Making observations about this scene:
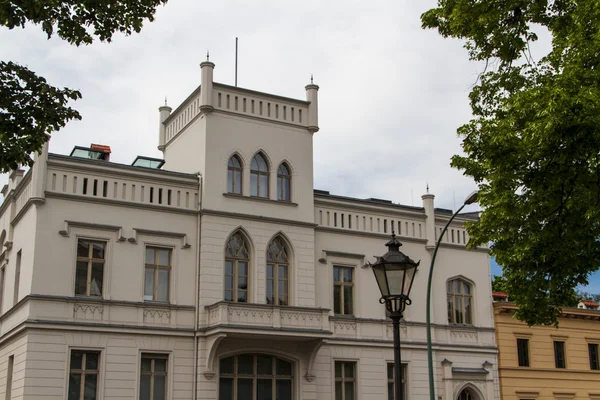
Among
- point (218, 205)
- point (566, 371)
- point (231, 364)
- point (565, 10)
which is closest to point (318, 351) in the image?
point (231, 364)

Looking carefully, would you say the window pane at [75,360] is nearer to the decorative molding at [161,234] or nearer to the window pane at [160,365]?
the window pane at [160,365]

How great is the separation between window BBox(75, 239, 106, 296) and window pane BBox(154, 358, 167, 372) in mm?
2875

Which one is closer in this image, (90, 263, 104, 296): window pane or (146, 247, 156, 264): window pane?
(90, 263, 104, 296): window pane

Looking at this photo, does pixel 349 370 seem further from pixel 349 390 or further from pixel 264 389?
pixel 264 389

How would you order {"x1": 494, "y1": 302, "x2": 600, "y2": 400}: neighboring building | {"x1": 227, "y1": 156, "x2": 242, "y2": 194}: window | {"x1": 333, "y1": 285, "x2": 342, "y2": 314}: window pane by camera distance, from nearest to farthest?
{"x1": 227, "y1": 156, "x2": 242, "y2": 194}: window
{"x1": 333, "y1": 285, "x2": 342, "y2": 314}: window pane
{"x1": 494, "y1": 302, "x2": 600, "y2": 400}: neighboring building

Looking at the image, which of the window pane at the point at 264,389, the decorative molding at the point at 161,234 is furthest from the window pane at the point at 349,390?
the decorative molding at the point at 161,234

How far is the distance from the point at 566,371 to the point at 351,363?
37.1 ft

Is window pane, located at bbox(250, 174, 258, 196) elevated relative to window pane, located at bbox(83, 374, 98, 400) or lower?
elevated

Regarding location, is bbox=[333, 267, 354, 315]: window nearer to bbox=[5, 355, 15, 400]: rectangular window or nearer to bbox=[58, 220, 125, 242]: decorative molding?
bbox=[58, 220, 125, 242]: decorative molding

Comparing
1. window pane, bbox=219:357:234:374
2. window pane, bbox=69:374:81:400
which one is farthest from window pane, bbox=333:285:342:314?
window pane, bbox=69:374:81:400

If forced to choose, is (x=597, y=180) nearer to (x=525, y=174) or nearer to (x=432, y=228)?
(x=525, y=174)

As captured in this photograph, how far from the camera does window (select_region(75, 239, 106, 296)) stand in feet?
85.4

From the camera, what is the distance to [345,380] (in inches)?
1181

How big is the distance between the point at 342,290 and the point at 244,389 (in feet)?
18.3
